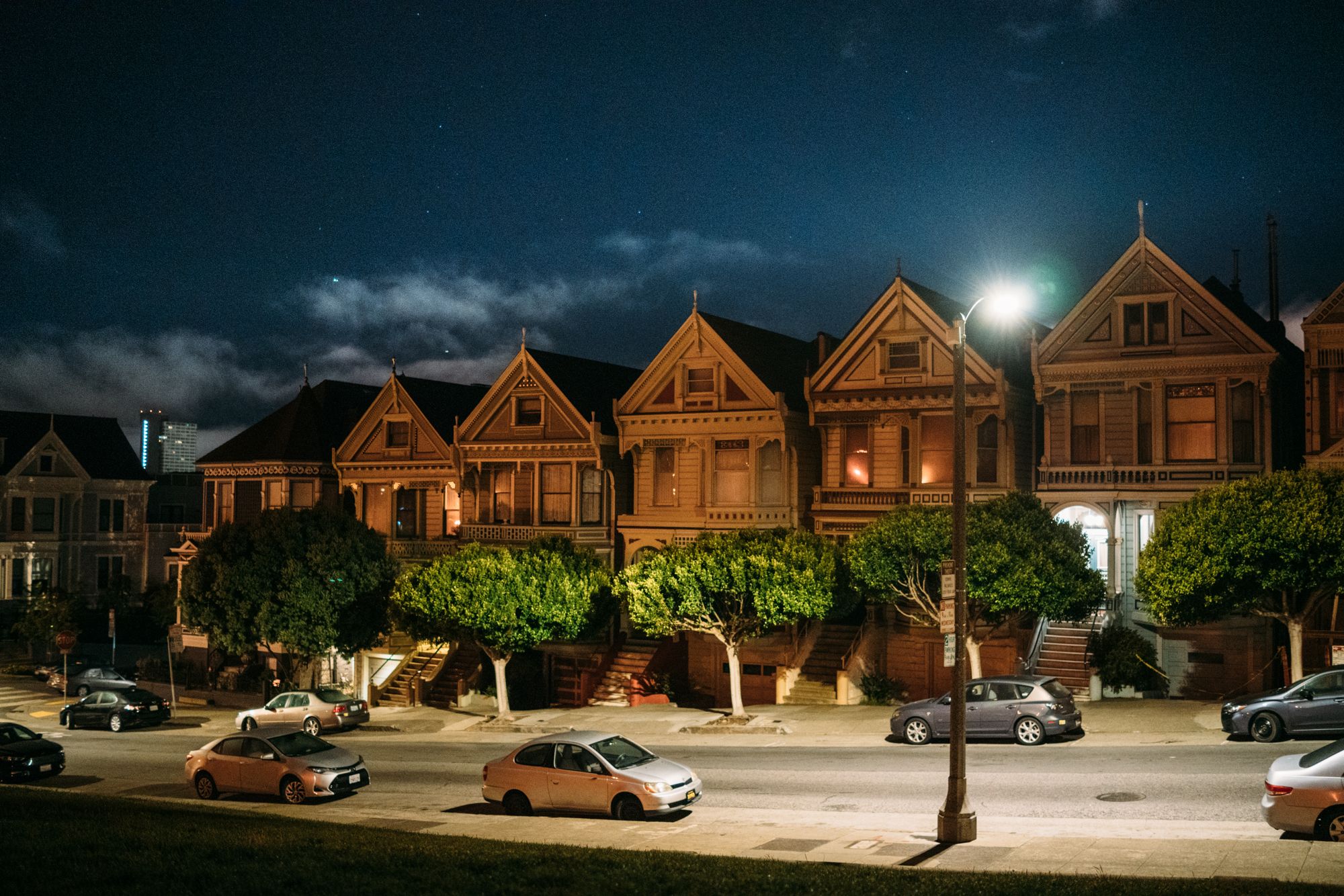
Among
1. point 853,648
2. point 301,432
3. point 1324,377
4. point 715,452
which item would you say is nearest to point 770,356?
point 715,452

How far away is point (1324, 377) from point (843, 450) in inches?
557

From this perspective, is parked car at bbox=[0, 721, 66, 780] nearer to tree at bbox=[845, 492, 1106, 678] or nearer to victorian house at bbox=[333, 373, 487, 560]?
victorian house at bbox=[333, 373, 487, 560]

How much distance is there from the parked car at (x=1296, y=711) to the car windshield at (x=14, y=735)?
28109 mm

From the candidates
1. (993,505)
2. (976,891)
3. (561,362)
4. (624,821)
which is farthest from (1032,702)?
(561,362)

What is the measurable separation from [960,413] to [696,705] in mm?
22456

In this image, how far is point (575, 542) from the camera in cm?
4562

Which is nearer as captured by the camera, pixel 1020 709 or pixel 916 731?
pixel 1020 709

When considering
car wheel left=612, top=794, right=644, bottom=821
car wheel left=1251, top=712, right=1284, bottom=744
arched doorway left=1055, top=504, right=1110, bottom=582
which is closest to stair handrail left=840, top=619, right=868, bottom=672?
arched doorway left=1055, top=504, right=1110, bottom=582

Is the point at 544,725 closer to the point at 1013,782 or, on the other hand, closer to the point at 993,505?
the point at 993,505

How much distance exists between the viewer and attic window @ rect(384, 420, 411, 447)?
5094 cm

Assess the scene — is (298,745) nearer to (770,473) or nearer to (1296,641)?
(770,473)

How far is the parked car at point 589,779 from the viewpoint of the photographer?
2142cm

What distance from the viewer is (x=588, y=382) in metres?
49.4

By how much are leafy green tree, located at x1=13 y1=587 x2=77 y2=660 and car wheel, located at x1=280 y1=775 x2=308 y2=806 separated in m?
38.5
